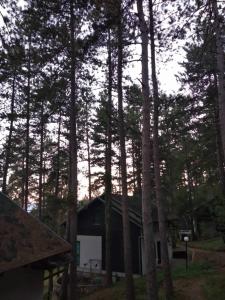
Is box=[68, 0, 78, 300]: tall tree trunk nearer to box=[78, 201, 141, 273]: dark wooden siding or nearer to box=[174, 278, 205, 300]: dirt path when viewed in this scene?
box=[174, 278, 205, 300]: dirt path

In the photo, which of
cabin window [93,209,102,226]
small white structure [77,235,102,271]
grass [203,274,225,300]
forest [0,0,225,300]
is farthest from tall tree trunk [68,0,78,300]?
cabin window [93,209,102,226]

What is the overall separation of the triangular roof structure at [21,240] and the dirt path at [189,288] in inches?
258

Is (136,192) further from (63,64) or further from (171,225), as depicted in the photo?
(63,64)

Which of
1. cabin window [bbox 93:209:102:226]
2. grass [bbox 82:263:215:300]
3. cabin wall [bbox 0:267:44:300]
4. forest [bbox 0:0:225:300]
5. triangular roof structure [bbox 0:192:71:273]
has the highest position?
forest [bbox 0:0:225:300]

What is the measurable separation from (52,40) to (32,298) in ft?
30.8

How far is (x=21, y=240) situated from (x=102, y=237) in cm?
1644

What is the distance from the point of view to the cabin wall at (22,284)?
737 centimetres

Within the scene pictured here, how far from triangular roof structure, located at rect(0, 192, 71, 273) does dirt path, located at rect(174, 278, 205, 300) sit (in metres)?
6.55

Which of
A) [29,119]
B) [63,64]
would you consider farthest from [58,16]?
[29,119]

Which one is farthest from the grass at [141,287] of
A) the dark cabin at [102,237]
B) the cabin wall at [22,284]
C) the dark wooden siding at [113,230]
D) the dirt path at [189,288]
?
the cabin wall at [22,284]

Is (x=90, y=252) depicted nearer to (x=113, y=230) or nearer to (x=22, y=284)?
(x=113, y=230)

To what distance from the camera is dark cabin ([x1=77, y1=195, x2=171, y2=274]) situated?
68.1 ft

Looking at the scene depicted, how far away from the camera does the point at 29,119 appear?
2028cm

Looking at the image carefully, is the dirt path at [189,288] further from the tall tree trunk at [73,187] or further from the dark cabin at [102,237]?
the dark cabin at [102,237]
